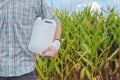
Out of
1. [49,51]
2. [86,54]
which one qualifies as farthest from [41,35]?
[86,54]

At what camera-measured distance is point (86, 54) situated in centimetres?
386

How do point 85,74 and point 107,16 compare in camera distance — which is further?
point 107,16

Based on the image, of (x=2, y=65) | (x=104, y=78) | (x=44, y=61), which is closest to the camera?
A: (x=2, y=65)

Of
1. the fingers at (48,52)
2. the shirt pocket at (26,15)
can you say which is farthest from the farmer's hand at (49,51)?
the shirt pocket at (26,15)

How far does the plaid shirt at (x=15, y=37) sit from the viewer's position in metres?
1.84

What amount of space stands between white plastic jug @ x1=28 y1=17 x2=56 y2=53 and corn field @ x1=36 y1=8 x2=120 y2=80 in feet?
5.79

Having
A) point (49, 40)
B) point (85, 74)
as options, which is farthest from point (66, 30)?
point (49, 40)

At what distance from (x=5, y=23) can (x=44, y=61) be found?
6.21ft

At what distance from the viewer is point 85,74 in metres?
3.90

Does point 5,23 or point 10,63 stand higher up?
point 5,23

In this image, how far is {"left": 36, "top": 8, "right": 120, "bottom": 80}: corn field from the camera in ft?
12.4

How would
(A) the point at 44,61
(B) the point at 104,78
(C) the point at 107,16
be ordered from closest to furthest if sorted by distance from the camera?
(A) the point at 44,61, (B) the point at 104,78, (C) the point at 107,16

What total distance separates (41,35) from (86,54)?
2.03m

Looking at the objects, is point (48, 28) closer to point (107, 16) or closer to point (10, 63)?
point (10, 63)
